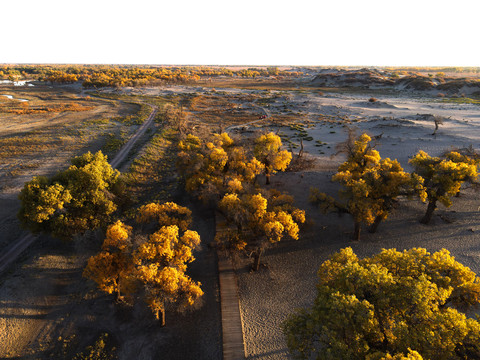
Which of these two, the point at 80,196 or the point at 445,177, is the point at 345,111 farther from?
the point at 80,196

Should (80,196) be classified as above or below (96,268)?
above

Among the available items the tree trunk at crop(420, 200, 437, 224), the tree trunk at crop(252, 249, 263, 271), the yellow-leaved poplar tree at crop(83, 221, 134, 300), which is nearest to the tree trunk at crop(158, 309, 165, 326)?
the yellow-leaved poplar tree at crop(83, 221, 134, 300)

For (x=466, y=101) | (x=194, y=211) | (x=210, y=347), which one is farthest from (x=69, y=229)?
(x=466, y=101)

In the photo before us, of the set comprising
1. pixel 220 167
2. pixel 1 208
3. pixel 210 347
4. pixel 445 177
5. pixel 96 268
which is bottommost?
pixel 210 347

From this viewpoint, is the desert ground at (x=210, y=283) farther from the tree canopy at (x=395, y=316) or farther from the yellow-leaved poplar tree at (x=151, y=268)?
the tree canopy at (x=395, y=316)

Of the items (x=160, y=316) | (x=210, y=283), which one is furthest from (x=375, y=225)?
(x=160, y=316)

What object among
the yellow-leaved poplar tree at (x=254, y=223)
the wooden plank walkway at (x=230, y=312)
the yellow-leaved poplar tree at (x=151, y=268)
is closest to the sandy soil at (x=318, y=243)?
the wooden plank walkway at (x=230, y=312)

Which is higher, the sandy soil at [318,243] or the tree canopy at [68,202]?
the tree canopy at [68,202]
